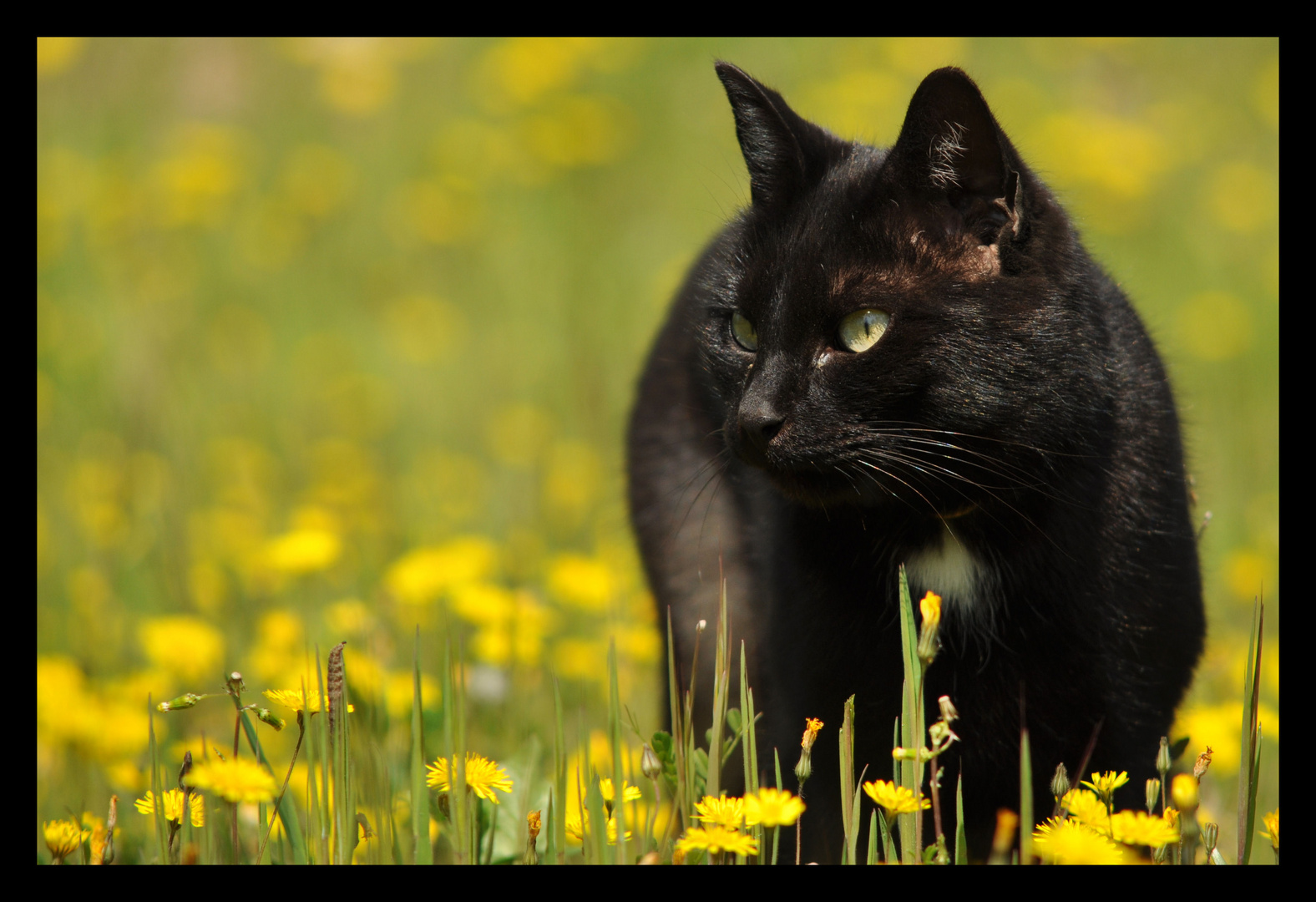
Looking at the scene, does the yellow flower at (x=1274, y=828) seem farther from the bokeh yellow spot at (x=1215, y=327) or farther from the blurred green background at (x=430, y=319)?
the bokeh yellow spot at (x=1215, y=327)

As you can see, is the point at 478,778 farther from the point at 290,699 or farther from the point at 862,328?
the point at 862,328

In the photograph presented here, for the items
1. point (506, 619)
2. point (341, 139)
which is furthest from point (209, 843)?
point (341, 139)

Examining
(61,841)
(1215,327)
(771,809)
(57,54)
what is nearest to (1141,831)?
(771,809)

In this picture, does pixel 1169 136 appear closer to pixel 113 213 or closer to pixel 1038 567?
pixel 1038 567

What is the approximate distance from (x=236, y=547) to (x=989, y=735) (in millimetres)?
2970

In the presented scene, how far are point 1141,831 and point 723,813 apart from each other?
51cm

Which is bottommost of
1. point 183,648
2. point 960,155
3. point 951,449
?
point 183,648

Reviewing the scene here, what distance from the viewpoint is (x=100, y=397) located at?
4816mm

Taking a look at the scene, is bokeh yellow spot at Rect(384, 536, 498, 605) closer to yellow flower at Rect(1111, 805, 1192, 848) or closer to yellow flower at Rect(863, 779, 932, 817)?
yellow flower at Rect(863, 779, 932, 817)

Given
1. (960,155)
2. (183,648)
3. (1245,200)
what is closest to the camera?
(960,155)

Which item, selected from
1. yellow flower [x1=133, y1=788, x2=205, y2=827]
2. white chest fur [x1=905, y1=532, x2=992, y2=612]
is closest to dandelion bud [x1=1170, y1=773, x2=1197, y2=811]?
white chest fur [x1=905, y1=532, x2=992, y2=612]

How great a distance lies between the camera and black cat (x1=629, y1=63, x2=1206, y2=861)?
5.67 feet

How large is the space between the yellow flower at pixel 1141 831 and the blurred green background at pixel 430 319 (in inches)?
47.5

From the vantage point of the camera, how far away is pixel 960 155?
1.77 meters
